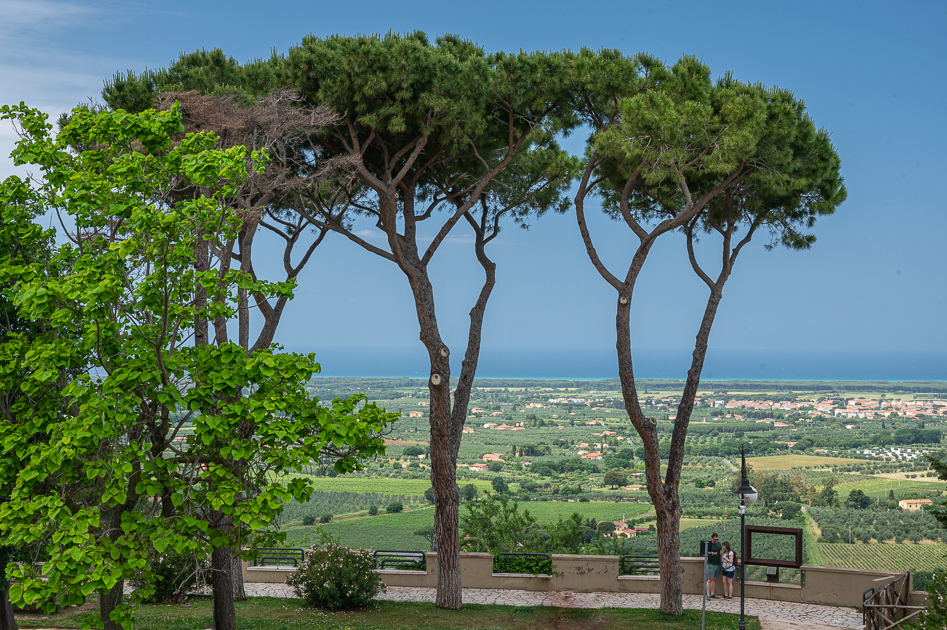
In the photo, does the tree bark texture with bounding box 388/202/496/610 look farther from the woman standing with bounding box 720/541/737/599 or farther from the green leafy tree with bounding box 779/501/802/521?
the green leafy tree with bounding box 779/501/802/521

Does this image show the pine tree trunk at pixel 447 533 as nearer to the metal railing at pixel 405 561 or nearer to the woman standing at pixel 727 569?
the metal railing at pixel 405 561

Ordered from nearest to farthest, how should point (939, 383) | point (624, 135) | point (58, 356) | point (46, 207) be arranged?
point (58, 356) → point (46, 207) → point (624, 135) → point (939, 383)

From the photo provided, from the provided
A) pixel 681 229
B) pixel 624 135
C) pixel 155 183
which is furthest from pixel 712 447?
pixel 155 183

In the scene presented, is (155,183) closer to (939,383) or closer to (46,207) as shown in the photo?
(46,207)

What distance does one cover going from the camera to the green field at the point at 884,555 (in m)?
22.8

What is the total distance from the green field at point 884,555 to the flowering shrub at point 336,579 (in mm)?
15817

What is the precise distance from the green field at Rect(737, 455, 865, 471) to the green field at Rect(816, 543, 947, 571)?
17010 millimetres

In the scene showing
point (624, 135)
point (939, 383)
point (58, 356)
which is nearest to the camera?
point (58, 356)

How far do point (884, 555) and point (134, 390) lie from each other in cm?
2664

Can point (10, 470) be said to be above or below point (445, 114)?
below

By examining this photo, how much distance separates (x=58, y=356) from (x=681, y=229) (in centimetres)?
1230

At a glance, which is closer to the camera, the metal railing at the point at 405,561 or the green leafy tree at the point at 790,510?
the metal railing at the point at 405,561

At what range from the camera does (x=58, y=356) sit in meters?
6.39

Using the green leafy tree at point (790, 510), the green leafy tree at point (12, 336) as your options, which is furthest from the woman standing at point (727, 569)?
the green leafy tree at point (790, 510)
